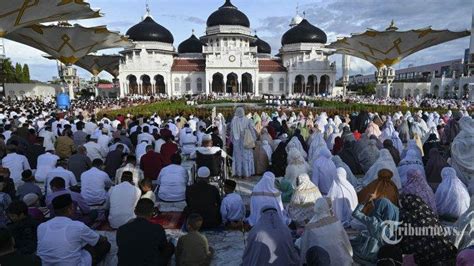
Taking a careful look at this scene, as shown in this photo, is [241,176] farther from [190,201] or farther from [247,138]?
[190,201]

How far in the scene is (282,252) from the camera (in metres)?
3.01

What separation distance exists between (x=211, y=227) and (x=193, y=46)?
143 feet

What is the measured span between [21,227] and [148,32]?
39664mm

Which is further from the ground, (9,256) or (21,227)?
(9,256)

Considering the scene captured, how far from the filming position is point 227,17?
3984cm

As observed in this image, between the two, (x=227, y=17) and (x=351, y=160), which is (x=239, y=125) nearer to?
(x=351, y=160)

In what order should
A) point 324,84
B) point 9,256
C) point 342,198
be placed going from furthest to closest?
point 324,84 < point 342,198 < point 9,256

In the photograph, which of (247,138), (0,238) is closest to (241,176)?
(247,138)

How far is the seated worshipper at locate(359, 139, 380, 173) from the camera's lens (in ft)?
23.8

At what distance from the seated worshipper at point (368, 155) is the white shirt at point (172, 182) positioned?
165 inches

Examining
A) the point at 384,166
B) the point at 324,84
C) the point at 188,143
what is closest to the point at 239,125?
the point at 188,143

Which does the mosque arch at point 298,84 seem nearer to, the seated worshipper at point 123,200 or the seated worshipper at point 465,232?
the seated worshipper at point 123,200

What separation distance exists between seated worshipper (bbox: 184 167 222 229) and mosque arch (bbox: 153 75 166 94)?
125 feet

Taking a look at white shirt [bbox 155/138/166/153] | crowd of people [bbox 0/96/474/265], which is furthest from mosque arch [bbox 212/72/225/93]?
white shirt [bbox 155/138/166/153]
